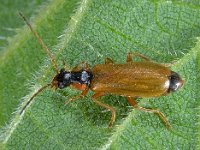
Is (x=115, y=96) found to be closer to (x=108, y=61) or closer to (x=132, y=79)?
(x=132, y=79)

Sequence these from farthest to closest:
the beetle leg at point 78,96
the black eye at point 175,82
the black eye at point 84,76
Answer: the black eye at point 84,76 → the beetle leg at point 78,96 → the black eye at point 175,82

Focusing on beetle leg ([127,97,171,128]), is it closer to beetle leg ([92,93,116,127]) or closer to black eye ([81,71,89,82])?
beetle leg ([92,93,116,127])

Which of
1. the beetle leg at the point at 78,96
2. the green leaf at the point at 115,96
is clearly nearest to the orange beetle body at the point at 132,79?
the beetle leg at the point at 78,96

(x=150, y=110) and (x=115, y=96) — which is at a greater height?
(x=115, y=96)

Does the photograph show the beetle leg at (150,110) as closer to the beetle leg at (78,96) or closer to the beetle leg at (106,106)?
the beetle leg at (106,106)

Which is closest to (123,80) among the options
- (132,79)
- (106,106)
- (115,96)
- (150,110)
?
(132,79)

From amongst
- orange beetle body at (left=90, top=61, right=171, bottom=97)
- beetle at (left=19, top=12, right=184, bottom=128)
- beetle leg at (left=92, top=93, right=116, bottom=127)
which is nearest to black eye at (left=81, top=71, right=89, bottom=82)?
beetle at (left=19, top=12, right=184, bottom=128)
